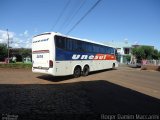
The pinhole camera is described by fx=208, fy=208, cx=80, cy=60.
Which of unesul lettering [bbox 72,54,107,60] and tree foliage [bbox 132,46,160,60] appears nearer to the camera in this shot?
unesul lettering [bbox 72,54,107,60]

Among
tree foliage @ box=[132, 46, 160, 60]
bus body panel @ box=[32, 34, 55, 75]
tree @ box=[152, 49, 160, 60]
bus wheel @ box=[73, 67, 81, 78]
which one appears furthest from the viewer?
tree @ box=[152, 49, 160, 60]

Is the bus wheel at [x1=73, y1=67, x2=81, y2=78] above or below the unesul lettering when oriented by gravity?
below

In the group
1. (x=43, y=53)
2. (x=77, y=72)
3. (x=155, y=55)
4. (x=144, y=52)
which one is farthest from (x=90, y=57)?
(x=155, y=55)

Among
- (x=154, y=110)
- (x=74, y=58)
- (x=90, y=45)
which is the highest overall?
(x=90, y=45)

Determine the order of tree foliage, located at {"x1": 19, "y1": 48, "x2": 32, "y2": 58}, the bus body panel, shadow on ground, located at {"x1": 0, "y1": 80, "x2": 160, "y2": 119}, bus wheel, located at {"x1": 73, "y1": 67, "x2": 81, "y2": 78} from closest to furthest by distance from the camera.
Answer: shadow on ground, located at {"x1": 0, "y1": 80, "x2": 160, "y2": 119} < the bus body panel < bus wheel, located at {"x1": 73, "y1": 67, "x2": 81, "y2": 78} < tree foliage, located at {"x1": 19, "y1": 48, "x2": 32, "y2": 58}

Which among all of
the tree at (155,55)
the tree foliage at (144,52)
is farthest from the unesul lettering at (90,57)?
the tree at (155,55)

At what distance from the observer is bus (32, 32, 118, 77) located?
14.0 meters

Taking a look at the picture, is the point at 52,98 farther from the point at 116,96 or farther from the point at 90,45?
the point at 90,45

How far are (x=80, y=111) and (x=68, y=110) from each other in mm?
409

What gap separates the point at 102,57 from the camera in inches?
849

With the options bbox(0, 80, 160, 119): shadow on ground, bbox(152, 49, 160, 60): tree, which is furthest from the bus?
bbox(152, 49, 160, 60): tree

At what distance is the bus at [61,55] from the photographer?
14047 mm

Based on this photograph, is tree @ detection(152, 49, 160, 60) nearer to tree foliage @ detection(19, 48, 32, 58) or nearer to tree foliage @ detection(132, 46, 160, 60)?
tree foliage @ detection(132, 46, 160, 60)

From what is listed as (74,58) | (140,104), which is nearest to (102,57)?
(74,58)
